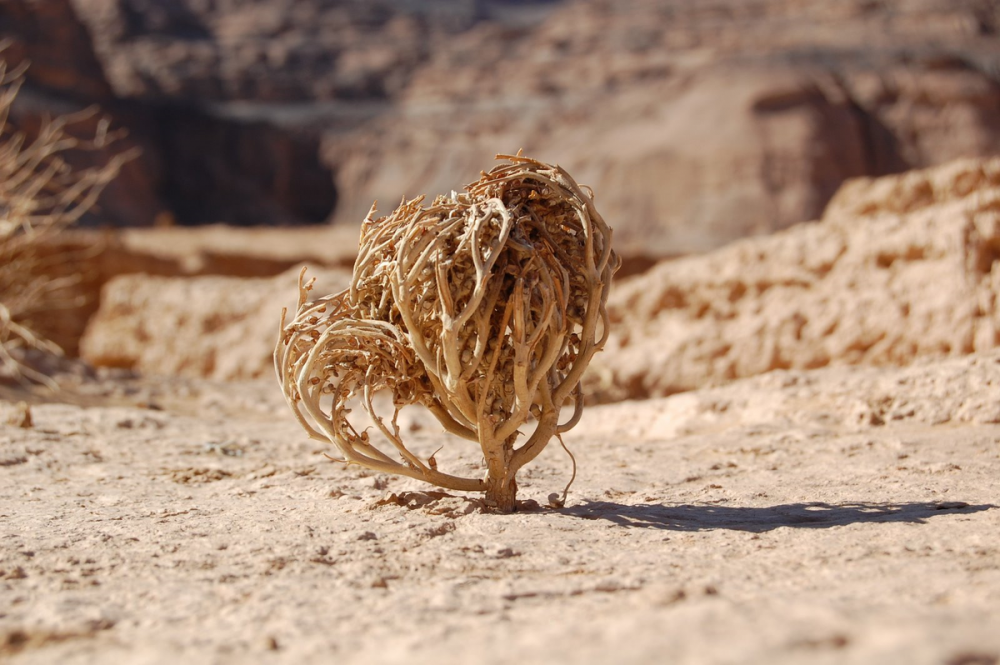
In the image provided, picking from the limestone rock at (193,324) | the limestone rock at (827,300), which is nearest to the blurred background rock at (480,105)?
the limestone rock at (193,324)

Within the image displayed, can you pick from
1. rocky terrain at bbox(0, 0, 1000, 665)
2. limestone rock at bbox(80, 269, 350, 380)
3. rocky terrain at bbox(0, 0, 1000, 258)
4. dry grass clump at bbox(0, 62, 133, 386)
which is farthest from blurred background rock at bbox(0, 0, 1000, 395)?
dry grass clump at bbox(0, 62, 133, 386)

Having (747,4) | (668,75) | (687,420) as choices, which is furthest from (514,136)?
(687,420)

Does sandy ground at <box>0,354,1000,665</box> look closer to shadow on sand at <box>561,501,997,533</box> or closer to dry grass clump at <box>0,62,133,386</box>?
shadow on sand at <box>561,501,997,533</box>

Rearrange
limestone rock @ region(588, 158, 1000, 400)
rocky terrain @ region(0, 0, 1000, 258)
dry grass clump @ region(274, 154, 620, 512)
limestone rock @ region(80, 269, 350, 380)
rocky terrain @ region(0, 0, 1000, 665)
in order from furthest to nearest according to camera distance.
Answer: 1. rocky terrain @ region(0, 0, 1000, 258)
2. limestone rock @ region(80, 269, 350, 380)
3. limestone rock @ region(588, 158, 1000, 400)
4. dry grass clump @ region(274, 154, 620, 512)
5. rocky terrain @ region(0, 0, 1000, 665)

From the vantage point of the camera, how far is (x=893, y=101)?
2916 cm

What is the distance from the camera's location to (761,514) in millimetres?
4039

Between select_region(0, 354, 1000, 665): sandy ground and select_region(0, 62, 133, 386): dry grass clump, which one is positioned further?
select_region(0, 62, 133, 386): dry grass clump

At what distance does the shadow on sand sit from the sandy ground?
0.07 feet

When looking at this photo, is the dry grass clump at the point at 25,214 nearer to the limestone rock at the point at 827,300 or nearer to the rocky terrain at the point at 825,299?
the rocky terrain at the point at 825,299

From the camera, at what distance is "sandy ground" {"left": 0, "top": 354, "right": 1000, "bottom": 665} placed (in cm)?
234

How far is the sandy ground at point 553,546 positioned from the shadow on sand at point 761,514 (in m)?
0.02

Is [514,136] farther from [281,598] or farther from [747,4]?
[281,598]

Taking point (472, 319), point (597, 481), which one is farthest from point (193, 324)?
point (472, 319)

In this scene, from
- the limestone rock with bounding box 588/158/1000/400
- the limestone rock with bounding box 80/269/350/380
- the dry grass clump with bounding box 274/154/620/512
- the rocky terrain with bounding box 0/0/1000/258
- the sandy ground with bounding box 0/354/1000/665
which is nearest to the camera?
the sandy ground with bounding box 0/354/1000/665
